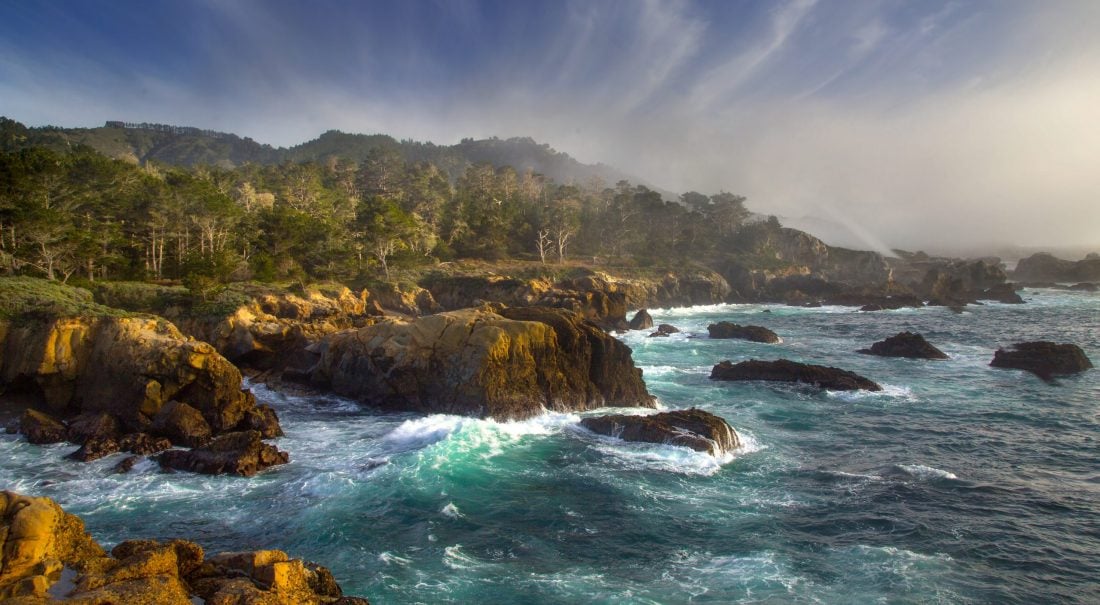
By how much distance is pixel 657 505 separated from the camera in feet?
58.3

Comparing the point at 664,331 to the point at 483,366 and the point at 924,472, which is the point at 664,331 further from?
the point at 924,472

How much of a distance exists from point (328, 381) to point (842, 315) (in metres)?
60.5

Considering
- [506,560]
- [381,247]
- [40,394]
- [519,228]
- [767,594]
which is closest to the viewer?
[767,594]

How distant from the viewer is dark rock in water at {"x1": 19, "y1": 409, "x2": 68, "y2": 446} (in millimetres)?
21906

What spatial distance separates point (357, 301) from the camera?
52969mm

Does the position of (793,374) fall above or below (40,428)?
above

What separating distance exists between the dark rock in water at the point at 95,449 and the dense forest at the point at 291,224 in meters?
20.9

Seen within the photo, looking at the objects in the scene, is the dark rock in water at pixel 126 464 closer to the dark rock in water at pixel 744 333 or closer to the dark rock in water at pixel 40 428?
the dark rock in water at pixel 40 428

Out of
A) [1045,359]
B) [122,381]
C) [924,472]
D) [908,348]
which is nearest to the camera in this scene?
[924,472]

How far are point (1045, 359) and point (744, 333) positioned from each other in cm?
2065

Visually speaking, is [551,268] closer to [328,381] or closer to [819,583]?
[328,381]

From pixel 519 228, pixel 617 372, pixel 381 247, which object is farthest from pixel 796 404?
pixel 519 228

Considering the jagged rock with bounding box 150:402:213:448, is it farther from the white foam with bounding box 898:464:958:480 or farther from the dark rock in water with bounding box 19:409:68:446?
the white foam with bounding box 898:464:958:480

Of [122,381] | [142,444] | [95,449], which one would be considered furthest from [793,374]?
[122,381]
